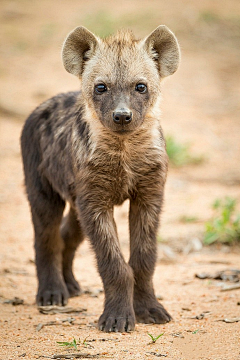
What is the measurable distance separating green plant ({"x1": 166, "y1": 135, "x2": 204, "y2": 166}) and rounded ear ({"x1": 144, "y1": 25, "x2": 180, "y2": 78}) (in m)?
4.61

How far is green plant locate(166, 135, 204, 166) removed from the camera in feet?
31.8

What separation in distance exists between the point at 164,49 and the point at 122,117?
37.1 inches

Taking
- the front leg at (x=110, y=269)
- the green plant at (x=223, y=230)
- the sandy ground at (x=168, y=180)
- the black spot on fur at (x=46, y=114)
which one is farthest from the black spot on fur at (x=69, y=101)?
the green plant at (x=223, y=230)

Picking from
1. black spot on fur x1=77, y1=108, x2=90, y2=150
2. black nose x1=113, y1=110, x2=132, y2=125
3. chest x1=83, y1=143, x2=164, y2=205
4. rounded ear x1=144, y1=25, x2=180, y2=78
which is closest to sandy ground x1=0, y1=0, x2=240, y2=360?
chest x1=83, y1=143, x2=164, y2=205

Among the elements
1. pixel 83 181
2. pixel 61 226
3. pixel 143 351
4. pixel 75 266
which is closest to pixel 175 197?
pixel 75 266

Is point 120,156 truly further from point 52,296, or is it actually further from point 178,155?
point 178,155

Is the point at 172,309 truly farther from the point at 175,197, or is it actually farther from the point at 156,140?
the point at 175,197

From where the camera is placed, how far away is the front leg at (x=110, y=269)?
4.49 metres

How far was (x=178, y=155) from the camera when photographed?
9789 millimetres

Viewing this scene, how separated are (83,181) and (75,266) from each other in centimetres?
233

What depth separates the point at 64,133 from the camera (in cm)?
546

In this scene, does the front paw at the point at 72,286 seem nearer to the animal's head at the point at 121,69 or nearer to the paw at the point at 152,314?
the paw at the point at 152,314

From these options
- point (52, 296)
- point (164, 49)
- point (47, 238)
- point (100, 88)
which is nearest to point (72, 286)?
point (52, 296)

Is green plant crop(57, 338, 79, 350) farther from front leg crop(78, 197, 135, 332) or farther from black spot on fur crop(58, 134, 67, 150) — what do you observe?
black spot on fur crop(58, 134, 67, 150)
